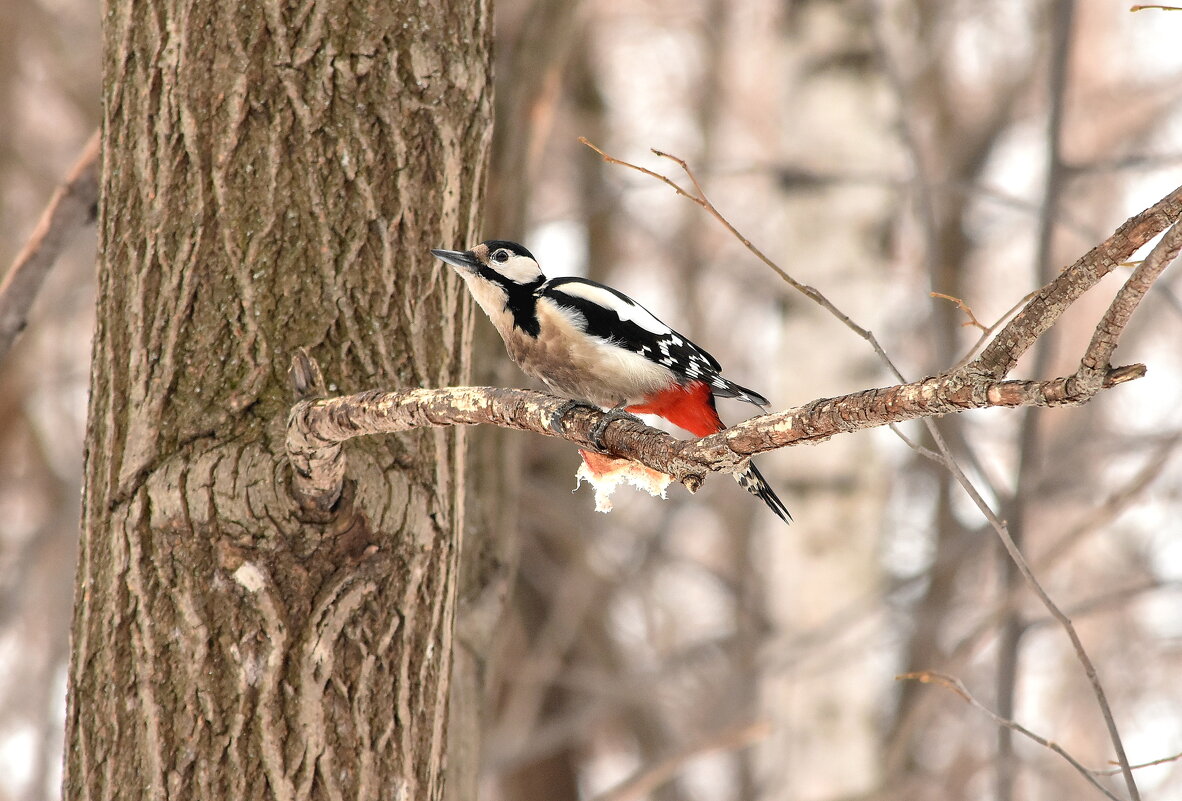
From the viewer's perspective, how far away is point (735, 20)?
11070 mm

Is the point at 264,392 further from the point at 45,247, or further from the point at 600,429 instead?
the point at 45,247

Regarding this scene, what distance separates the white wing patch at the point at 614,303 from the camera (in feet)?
8.84

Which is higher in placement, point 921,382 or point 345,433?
point 345,433

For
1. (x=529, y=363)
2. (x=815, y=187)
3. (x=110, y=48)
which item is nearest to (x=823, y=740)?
(x=815, y=187)

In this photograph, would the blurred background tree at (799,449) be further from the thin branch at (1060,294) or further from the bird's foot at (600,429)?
the thin branch at (1060,294)

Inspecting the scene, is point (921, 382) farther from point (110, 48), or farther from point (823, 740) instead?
point (823, 740)

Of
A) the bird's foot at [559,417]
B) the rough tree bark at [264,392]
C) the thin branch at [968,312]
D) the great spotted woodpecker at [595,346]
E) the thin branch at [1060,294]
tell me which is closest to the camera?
the thin branch at [1060,294]

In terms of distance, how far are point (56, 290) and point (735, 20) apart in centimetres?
668

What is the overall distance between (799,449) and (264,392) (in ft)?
11.8

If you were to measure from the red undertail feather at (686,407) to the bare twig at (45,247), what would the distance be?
1.40 meters

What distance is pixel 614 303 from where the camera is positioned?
2715mm

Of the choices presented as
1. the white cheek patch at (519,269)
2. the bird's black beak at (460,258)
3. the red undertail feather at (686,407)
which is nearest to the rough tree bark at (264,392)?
the bird's black beak at (460,258)

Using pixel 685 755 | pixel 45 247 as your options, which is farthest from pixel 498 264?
pixel 685 755

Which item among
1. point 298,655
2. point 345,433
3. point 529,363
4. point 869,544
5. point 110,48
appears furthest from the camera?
point 869,544
